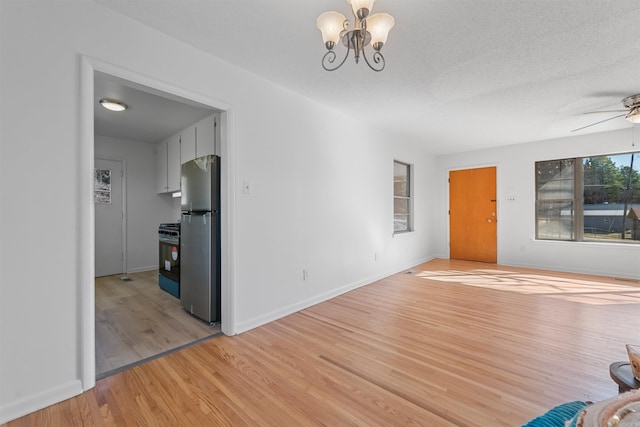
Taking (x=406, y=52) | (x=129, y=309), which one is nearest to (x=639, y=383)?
(x=406, y=52)

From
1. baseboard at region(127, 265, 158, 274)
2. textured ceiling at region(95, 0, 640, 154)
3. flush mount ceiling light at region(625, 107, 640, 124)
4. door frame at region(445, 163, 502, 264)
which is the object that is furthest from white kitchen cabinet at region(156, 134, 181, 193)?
flush mount ceiling light at region(625, 107, 640, 124)

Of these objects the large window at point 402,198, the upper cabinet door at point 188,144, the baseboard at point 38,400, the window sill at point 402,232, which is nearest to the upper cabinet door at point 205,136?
the upper cabinet door at point 188,144

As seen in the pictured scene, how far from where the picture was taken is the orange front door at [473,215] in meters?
5.80

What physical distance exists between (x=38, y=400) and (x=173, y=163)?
3658mm

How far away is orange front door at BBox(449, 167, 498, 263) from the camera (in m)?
5.80

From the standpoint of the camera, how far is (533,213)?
5.34 metres

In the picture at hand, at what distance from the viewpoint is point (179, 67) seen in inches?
84.3

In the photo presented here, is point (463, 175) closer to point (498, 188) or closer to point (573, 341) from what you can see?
point (498, 188)

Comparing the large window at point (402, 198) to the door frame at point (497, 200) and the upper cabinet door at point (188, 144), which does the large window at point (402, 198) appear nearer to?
the door frame at point (497, 200)

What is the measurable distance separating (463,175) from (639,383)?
5.76 meters

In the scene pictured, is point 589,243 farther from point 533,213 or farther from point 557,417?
point 557,417

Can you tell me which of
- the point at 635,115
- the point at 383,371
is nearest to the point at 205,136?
the point at 383,371

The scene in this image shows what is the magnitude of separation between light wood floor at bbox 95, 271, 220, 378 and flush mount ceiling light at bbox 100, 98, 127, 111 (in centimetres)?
239

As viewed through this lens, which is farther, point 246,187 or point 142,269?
point 142,269
